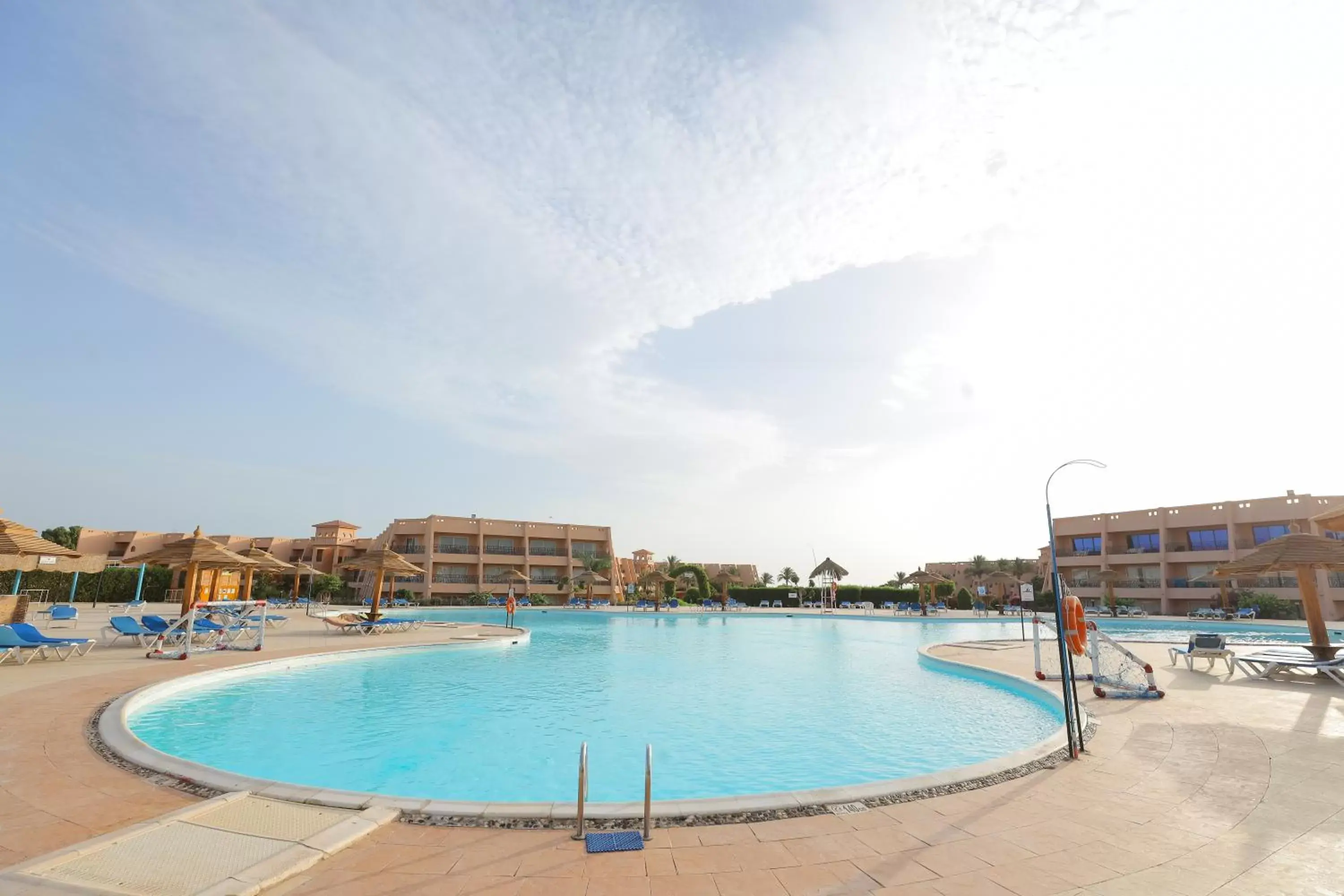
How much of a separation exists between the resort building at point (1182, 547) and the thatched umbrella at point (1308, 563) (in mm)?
24878

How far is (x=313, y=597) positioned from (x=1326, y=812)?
2162 inches

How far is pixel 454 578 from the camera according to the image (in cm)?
5338

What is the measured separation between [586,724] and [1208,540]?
50786 millimetres

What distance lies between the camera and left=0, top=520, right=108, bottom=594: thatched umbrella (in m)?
13.8

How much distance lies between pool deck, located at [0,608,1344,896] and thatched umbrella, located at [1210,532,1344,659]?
729cm

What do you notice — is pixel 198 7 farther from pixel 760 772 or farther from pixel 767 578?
pixel 767 578

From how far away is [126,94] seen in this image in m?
11.3

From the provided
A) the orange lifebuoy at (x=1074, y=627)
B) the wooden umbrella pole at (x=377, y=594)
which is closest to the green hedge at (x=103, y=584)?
the wooden umbrella pole at (x=377, y=594)

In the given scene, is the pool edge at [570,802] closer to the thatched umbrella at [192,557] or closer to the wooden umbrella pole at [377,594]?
the thatched umbrella at [192,557]

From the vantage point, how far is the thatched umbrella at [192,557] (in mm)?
16219

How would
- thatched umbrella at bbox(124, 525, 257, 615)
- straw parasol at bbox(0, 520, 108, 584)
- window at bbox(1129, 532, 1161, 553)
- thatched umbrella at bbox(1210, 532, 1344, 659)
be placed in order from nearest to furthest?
thatched umbrella at bbox(1210, 532, 1344, 659)
straw parasol at bbox(0, 520, 108, 584)
thatched umbrella at bbox(124, 525, 257, 615)
window at bbox(1129, 532, 1161, 553)

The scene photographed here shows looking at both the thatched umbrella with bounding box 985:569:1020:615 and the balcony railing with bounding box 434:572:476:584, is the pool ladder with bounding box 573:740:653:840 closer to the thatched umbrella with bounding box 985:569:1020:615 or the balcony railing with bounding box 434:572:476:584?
the thatched umbrella with bounding box 985:569:1020:615

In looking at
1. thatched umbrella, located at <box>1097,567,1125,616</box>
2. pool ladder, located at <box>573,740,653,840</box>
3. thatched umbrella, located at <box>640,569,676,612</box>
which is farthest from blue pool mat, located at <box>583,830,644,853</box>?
thatched umbrella, located at <box>1097,567,1125,616</box>

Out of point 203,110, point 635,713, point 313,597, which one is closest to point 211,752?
point 635,713
